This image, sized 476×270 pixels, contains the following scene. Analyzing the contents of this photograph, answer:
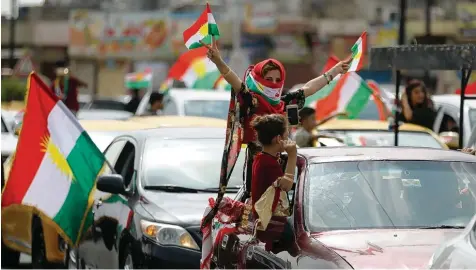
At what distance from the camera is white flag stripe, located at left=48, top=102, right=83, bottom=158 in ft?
40.3

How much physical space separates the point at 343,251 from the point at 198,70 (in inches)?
756

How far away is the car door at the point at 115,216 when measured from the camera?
1085 centimetres

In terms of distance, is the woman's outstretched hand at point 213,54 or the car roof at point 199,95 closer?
the woman's outstretched hand at point 213,54

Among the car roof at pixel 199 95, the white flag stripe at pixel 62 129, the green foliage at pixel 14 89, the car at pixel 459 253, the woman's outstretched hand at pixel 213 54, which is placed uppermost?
the woman's outstretched hand at pixel 213 54

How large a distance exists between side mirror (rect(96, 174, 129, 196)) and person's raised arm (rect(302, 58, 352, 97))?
74.5 inches

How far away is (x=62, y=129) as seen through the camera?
1236cm

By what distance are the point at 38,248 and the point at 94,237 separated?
197cm

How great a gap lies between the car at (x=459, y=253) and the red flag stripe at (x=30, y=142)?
21.6ft

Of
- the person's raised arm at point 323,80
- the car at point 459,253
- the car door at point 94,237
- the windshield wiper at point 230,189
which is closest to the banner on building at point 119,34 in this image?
the car door at point 94,237

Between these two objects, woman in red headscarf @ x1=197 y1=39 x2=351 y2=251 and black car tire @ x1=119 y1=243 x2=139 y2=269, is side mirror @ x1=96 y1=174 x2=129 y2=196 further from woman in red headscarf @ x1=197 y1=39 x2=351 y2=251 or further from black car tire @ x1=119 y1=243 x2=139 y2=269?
woman in red headscarf @ x1=197 y1=39 x2=351 y2=251

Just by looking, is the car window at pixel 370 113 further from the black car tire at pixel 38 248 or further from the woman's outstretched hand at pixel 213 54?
the woman's outstretched hand at pixel 213 54

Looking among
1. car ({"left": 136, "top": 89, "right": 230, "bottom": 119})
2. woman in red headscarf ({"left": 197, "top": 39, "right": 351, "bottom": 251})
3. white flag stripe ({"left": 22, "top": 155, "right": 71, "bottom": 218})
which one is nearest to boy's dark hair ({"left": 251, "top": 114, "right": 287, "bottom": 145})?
woman in red headscarf ({"left": 197, "top": 39, "right": 351, "bottom": 251})

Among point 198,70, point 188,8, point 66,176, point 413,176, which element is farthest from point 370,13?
point 413,176

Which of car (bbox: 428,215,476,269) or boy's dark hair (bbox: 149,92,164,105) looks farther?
boy's dark hair (bbox: 149,92,164,105)
